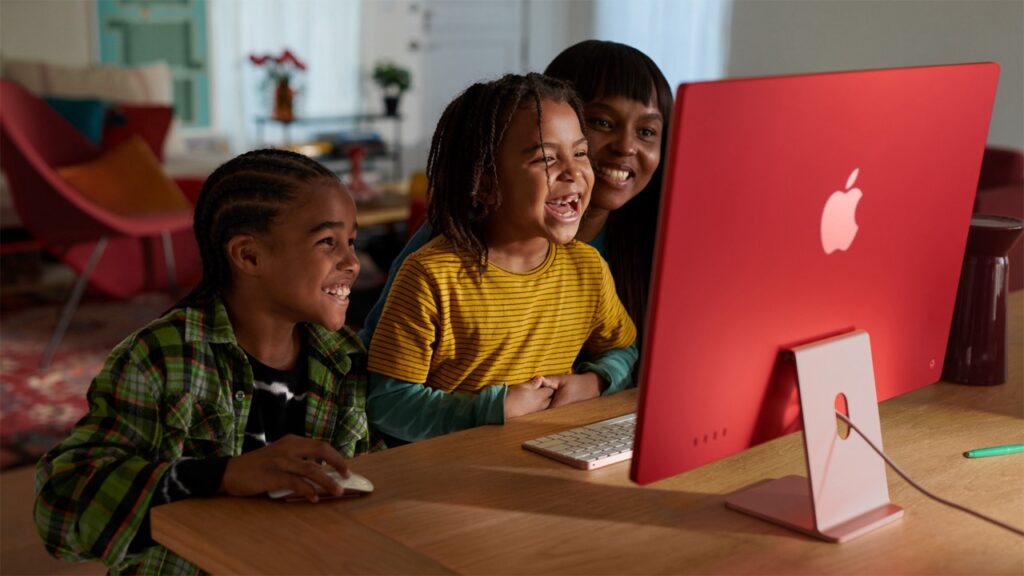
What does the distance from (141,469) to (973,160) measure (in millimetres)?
941

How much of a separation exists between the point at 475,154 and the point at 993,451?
747mm

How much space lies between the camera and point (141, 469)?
1.13 metres

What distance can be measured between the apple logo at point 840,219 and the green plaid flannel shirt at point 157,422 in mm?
642

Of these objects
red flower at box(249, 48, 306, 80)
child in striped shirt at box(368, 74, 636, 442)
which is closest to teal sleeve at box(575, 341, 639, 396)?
child in striped shirt at box(368, 74, 636, 442)

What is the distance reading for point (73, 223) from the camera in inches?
160

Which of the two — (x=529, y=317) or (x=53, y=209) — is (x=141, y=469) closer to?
(x=529, y=317)

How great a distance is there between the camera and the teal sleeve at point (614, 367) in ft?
5.25

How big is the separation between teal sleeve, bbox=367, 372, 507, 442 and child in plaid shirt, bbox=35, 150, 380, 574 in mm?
35

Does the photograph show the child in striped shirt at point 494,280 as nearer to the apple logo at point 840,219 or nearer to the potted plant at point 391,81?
the apple logo at point 840,219

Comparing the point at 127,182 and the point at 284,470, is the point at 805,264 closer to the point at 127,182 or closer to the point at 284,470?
the point at 284,470

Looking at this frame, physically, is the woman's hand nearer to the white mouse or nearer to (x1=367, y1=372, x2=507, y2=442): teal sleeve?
(x1=367, y1=372, x2=507, y2=442): teal sleeve

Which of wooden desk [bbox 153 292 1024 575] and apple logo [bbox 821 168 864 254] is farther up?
apple logo [bbox 821 168 864 254]

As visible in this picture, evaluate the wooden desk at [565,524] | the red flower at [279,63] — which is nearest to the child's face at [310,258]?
the wooden desk at [565,524]

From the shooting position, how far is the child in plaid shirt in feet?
3.67
